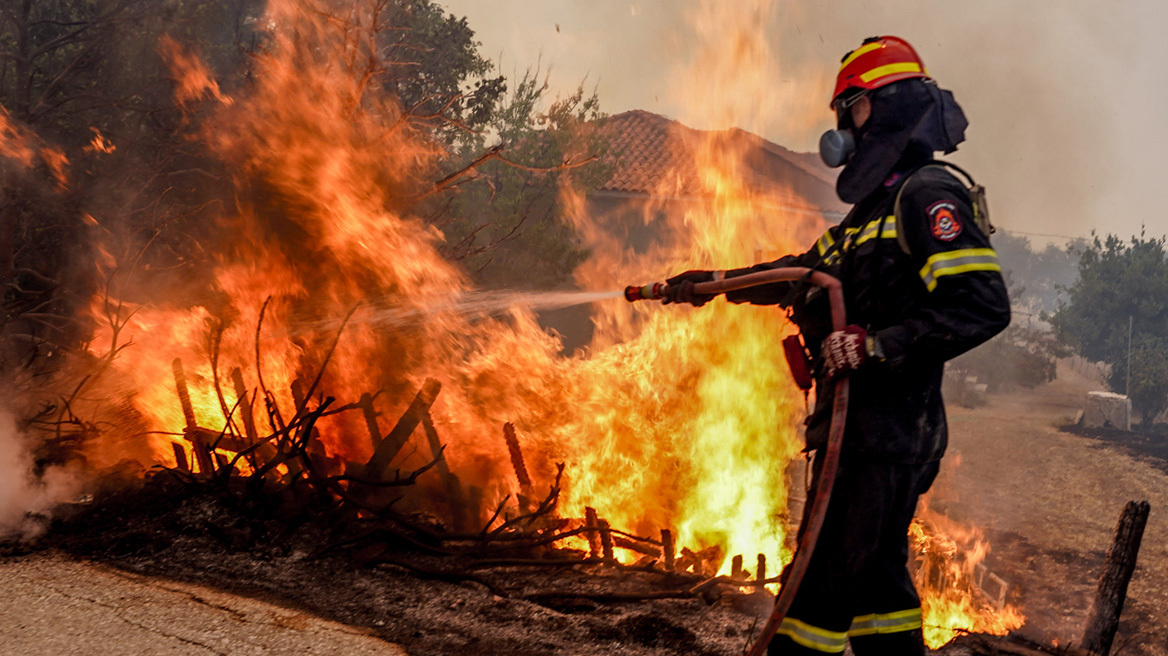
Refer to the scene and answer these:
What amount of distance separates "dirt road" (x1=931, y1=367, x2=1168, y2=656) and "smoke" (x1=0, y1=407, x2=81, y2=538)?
28.8ft

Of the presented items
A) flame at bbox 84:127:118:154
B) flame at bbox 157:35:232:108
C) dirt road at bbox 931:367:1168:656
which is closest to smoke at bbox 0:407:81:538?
flame at bbox 84:127:118:154

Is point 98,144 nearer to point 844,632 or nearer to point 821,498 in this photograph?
point 821,498

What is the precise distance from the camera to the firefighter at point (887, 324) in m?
2.30

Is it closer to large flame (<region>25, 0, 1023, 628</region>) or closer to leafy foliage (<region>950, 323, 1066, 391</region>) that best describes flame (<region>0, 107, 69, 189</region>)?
large flame (<region>25, 0, 1023, 628</region>)

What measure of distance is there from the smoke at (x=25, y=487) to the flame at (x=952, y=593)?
657 cm

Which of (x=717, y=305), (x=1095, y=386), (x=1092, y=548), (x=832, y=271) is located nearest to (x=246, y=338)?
(x=717, y=305)

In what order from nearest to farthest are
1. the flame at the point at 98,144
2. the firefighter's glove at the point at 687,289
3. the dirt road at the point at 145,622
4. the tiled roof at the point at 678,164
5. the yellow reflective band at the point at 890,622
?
the yellow reflective band at the point at 890,622 → the dirt road at the point at 145,622 → the firefighter's glove at the point at 687,289 → the flame at the point at 98,144 → the tiled roof at the point at 678,164

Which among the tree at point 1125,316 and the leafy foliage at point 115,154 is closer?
the leafy foliage at point 115,154

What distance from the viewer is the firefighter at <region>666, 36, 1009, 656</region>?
7.56 ft

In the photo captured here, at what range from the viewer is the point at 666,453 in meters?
7.02

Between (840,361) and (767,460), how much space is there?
16.5 feet

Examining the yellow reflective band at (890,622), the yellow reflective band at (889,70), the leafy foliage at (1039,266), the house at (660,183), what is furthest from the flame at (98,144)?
the leafy foliage at (1039,266)

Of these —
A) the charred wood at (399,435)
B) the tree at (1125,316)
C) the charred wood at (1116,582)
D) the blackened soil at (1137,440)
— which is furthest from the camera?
the tree at (1125,316)

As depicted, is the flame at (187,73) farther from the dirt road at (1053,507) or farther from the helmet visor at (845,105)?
the dirt road at (1053,507)
